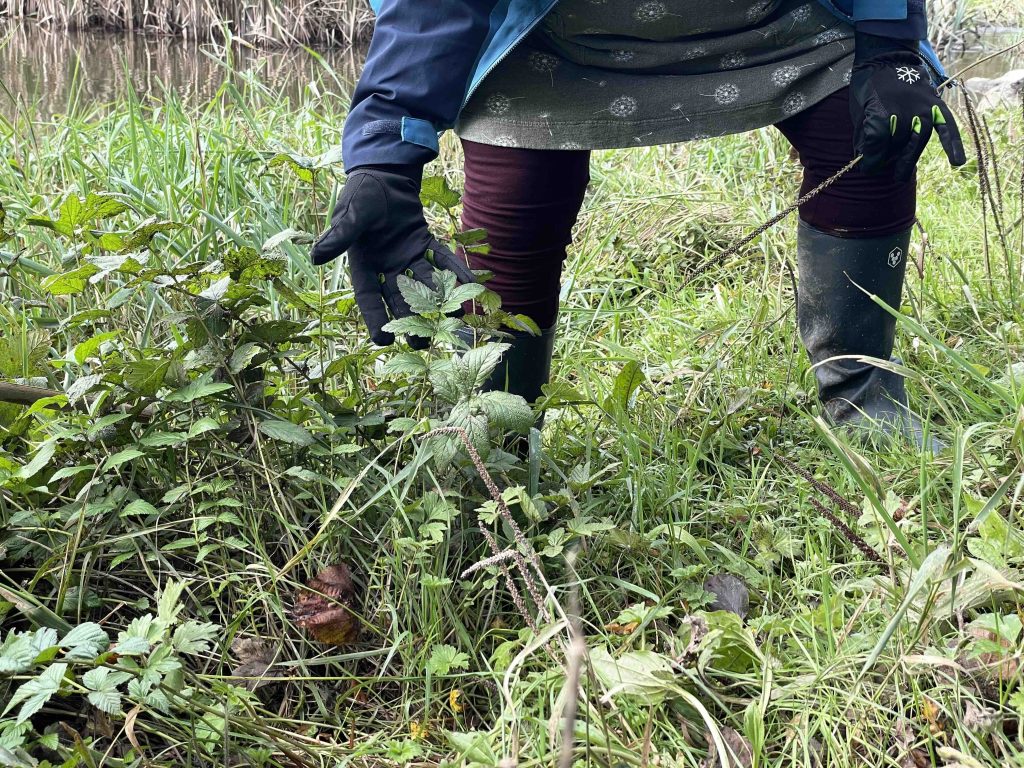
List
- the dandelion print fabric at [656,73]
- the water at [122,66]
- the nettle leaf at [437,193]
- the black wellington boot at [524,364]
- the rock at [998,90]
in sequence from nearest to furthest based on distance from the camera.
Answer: the nettle leaf at [437,193] → the dandelion print fabric at [656,73] → the black wellington boot at [524,364] → the rock at [998,90] → the water at [122,66]

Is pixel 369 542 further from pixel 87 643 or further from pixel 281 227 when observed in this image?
pixel 281 227

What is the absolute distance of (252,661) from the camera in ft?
4.09

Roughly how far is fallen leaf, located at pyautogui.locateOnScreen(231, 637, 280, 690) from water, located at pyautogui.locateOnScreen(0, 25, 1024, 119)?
13.8 feet

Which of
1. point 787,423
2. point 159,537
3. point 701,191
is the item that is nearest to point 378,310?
point 159,537

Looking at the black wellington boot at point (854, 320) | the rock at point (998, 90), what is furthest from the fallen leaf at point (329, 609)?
the rock at point (998, 90)

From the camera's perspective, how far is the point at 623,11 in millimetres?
1569

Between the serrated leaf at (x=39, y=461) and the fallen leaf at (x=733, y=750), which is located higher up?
the serrated leaf at (x=39, y=461)

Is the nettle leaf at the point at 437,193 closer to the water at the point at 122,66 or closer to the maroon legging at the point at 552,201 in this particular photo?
the maroon legging at the point at 552,201

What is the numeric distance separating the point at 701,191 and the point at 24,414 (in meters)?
2.44

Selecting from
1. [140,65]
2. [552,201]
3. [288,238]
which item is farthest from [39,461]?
[140,65]

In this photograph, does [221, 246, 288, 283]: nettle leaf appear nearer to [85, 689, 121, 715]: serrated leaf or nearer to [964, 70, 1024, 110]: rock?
[85, 689, 121, 715]: serrated leaf

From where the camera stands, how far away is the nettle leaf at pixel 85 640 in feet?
3.29

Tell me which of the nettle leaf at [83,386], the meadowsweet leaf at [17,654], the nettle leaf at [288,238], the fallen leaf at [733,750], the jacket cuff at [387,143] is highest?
the jacket cuff at [387,143]

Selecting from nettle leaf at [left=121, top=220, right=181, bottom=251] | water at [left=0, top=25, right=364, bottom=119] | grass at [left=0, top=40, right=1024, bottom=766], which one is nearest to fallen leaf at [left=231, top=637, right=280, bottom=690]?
grass at [left=0, top=40, right=1024, bottom=766]
